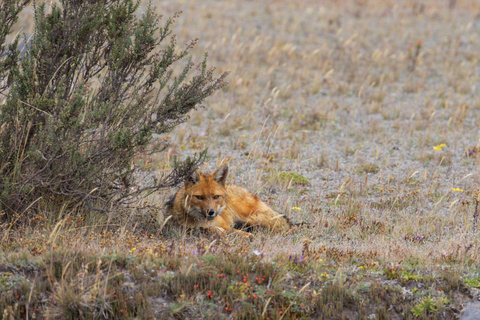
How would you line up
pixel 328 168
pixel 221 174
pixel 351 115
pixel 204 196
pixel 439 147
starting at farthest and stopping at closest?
pixel 351 115, pixel 439 147, pixel 328 168, pixel 221 174, pixel 204 196

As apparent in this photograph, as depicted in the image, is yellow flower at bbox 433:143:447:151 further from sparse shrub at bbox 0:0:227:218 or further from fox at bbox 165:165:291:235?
sparse shrub at bbox 0:0:227:218

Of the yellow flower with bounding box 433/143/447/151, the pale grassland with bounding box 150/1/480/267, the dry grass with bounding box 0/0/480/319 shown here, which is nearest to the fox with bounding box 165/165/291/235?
the dry grass with bounding box 0/0/480/319

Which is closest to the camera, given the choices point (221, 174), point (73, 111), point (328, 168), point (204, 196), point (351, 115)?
point (73, 111)

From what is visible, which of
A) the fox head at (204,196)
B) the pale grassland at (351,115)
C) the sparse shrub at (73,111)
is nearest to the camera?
the sparse shrub at (73,111)

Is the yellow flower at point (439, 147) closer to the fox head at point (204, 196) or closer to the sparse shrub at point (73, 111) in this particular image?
the fox head at point (204, 196)

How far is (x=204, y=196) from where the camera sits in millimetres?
6340

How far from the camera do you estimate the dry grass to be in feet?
15.0

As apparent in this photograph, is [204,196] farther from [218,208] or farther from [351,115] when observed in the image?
[351,115]

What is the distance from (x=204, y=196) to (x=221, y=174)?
0.45m

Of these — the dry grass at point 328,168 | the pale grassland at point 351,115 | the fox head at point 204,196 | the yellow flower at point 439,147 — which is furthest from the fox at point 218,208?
the yellow flower at point 439,147

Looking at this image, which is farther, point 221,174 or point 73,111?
point 221,174

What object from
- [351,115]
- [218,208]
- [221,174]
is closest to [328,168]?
[221,174]

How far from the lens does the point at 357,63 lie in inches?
714

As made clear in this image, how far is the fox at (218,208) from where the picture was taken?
6344 mm
